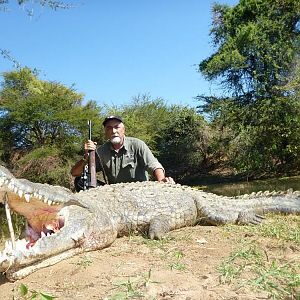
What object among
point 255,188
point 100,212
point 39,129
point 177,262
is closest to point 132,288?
point 177,262

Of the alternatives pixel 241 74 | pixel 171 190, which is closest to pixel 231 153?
pixel 241 74

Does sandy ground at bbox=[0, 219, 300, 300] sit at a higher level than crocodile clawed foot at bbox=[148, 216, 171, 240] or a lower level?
lower

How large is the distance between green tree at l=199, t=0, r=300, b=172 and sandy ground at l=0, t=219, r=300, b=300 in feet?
53.1

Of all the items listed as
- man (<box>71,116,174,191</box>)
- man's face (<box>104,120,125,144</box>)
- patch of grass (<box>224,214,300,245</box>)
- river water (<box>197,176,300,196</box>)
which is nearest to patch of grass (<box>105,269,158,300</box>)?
patch of grass (<box>224,214,300,245</box>)

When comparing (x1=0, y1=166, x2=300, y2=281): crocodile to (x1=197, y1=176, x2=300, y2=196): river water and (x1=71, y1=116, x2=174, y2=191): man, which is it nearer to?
(x1=71, y1=116, x2=174, y2=191): man

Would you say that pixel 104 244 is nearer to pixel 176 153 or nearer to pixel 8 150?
pixel 8 150

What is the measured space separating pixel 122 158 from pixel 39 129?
45.5ft

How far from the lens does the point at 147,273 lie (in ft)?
11.5

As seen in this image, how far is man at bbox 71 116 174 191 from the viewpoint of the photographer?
6.78m

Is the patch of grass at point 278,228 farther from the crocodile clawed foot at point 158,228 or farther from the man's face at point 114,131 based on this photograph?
the man's face at point 114,131

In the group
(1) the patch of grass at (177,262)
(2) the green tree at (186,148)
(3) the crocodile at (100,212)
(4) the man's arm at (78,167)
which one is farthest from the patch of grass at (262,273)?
(2) the green tree at (186,148)

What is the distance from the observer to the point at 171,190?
19.5 ft

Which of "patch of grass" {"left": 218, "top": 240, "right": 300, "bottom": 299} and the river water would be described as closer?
"patch of grass" {"left": 218, "top": 240, "right": 300, "bottom": 299}

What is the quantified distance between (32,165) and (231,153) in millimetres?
10438
